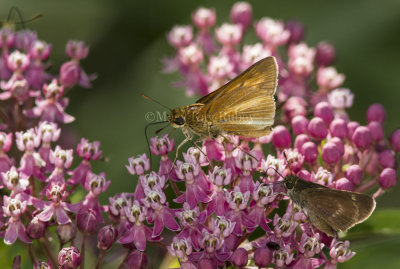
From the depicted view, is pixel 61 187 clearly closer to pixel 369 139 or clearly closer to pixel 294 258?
pixel 294 258

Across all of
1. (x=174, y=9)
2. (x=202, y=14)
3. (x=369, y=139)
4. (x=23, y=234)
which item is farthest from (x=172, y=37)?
(x=23, y=234)

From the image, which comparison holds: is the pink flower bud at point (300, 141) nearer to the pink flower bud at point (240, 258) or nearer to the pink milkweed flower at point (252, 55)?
the pink flower bud at point (240, 258)

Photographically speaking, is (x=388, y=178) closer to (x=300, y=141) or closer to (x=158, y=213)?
(x=300, y=141)

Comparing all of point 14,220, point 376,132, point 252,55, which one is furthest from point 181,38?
point 14,220

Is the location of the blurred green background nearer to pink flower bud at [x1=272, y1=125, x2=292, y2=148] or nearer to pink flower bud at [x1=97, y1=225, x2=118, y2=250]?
pink flower bud at [x1=272, y1=125, x2=292, y2=148]

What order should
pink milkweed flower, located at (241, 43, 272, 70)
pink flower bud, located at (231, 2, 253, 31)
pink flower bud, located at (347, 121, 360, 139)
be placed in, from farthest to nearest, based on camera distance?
pink flower bud, located at (231, 2, 253, 31)
pink milkweed flower, located at (241, 43, 272, 70)
pink flower bud, located at (347, 121, 360, 139)

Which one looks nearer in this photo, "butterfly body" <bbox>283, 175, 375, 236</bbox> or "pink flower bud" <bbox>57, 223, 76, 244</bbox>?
"butterfly body" <bbox>283, 175, 375, 236</bbox>

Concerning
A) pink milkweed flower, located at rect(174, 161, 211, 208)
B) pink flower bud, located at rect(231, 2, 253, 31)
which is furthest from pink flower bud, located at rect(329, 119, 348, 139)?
pink flower bud, located at rect(231, 2, 253, 31)
